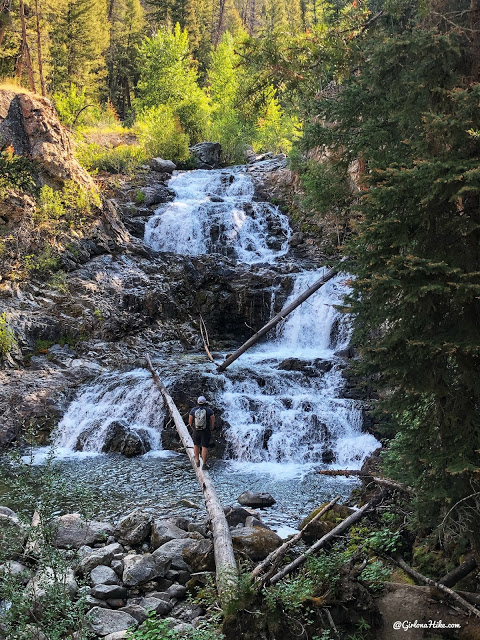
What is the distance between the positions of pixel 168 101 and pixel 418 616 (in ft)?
121

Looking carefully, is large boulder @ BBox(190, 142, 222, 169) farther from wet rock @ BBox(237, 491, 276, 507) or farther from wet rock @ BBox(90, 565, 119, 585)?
wet rock @ BBox(90, 565, 119, 585)

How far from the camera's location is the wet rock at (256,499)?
1002 centimetres

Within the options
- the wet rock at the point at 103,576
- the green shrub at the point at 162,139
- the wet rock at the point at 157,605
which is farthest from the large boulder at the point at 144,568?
the green shrub at the point at 162,139

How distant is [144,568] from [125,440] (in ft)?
24.3

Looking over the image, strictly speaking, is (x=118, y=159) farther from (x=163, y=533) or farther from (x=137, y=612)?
(x=137, y=612)

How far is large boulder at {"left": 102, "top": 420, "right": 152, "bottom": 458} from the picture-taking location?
44.6ft

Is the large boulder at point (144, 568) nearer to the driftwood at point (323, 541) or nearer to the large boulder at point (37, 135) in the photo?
the driftwood at point (323, 541)

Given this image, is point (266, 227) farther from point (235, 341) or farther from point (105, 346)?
point (105, 346)

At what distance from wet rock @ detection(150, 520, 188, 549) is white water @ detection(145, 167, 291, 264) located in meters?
15.6

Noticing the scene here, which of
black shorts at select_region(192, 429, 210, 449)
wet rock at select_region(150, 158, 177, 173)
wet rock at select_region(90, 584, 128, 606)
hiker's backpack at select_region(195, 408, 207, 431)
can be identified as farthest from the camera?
wet rock at select_region(150, 158, 177, 173)

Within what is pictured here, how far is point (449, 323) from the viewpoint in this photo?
5.07 m

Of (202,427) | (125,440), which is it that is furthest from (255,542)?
(125,440)

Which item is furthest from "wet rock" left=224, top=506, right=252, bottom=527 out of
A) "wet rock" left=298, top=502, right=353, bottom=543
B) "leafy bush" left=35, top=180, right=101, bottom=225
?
"leafy bush" left=35, top=180, right=101, bottom=225

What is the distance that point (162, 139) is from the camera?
3134 centimetres
